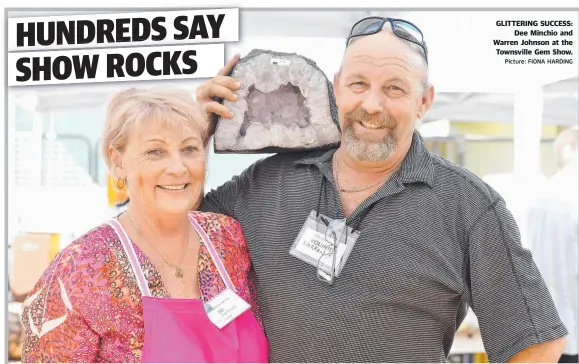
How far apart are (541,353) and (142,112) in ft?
4.11

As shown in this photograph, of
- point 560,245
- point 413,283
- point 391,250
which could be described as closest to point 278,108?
point 391,250

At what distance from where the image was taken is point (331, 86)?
196 cm

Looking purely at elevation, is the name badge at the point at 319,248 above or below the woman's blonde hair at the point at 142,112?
below

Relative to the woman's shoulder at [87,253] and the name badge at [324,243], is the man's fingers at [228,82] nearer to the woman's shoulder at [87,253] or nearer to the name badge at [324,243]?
the name badge at [324,243]

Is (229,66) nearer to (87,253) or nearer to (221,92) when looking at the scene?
(221,92)

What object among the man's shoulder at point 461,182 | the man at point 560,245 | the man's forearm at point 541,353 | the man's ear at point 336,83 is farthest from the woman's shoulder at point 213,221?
the man at point 560,245

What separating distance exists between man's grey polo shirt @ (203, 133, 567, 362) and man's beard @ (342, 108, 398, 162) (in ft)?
0.28

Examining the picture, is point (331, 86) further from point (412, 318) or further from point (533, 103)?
point (533, 103)

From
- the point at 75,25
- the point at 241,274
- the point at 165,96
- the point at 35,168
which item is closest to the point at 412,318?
the point at 241,274

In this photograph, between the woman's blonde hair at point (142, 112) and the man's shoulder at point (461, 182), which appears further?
the man's shoulder at point (461, 182)

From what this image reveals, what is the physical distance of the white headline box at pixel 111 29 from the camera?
2.26m

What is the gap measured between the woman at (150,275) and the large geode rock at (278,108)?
0.65 ft

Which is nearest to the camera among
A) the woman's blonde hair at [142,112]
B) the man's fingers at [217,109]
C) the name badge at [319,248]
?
the woman's blonde hair at [142,112]

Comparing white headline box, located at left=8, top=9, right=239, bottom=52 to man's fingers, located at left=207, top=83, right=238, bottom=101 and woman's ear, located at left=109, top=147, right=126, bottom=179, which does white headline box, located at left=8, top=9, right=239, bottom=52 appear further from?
woman's ear, located at left=109, top=147, right=126, bottom=179
